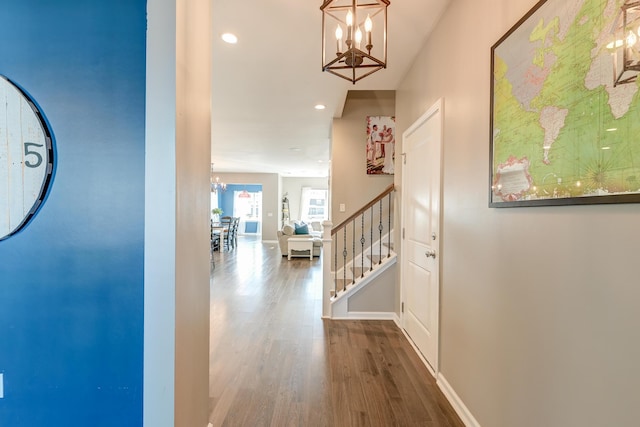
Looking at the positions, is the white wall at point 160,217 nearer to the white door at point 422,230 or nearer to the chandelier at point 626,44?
the chandelier at point 626,44

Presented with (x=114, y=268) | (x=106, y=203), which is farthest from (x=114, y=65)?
(x=114, y=268)

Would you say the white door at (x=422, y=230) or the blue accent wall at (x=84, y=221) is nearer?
the blue accent wall at (x=84, y=221)

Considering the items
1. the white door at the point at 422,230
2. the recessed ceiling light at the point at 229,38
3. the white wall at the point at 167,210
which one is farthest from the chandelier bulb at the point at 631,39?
the recessed ceiling light at the point at 229,38

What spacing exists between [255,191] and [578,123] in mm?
13974

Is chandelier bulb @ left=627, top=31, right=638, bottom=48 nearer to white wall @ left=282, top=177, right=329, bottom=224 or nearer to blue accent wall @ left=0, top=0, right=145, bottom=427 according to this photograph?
blue accent wall @ left=0, top=0, right=145, bottom=427

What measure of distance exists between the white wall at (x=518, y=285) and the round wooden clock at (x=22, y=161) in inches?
86.2

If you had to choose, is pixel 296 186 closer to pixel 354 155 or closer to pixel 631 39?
pixel 354 155

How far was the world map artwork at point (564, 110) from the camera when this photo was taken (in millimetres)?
944

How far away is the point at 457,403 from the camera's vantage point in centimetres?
199

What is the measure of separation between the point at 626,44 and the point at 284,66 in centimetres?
265

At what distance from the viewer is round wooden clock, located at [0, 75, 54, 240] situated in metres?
1.32

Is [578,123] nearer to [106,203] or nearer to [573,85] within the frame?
[573,85]

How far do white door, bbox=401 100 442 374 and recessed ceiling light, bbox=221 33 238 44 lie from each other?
1.79 m

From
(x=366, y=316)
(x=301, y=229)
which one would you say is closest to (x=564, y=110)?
(x=366, y=316)
